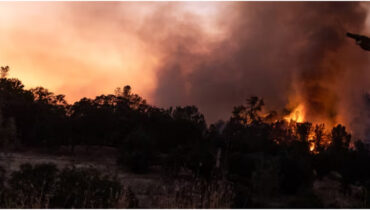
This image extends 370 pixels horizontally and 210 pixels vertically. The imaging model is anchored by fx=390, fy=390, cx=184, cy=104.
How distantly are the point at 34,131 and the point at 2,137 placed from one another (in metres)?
24.1

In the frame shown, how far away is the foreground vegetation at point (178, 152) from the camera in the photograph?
16266 millimetres

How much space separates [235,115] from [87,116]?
27.3 m

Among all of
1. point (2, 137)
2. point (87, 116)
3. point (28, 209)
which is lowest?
point (28, 209)

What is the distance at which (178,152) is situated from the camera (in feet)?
115

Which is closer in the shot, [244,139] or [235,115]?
[244,139]

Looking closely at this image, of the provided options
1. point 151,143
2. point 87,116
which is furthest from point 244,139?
point 87,116

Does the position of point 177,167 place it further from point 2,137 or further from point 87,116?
point 87,116

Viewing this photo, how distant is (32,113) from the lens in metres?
58.8

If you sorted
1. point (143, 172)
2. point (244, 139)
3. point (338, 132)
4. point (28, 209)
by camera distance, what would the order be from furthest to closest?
point (338, 132) < point (244, 139) < point (143, 172) < point (28, 209)

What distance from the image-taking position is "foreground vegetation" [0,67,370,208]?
1627cm

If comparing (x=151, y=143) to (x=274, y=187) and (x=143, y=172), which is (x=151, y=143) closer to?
(x=143, y=172)

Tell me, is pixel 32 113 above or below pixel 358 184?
above

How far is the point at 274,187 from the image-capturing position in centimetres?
2652

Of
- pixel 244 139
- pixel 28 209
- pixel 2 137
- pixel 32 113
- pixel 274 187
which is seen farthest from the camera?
pixel 32 113
